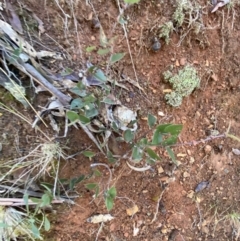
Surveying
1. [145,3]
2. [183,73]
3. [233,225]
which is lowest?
[233,225]

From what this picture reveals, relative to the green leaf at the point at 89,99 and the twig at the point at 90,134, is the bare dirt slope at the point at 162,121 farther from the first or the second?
the green leaf at the point at 89,99

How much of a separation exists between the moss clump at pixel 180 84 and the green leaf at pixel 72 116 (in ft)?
1.27

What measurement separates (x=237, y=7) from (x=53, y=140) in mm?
830

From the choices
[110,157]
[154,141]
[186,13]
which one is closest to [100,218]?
[110,157]

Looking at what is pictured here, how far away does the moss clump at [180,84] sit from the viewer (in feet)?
4.72

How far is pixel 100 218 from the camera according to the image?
1375 mm

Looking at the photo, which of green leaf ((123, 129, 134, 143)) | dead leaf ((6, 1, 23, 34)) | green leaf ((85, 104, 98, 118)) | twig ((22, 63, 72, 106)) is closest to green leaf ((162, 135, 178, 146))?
green leaf ((123, 129, 134, 143))

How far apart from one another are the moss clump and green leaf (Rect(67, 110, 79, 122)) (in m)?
0.39

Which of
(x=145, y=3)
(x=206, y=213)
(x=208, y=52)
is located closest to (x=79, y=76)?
(x=145, y=3)

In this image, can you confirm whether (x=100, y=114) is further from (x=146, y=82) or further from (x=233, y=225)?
(x=233, y=225)

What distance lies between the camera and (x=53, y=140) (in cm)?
129

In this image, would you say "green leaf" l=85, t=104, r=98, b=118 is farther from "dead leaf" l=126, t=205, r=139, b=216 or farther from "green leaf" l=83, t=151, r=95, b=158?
"dead leaf" l=126, t=205, r=139, b=216

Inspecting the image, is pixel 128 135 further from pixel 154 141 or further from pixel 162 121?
pixel 162 121

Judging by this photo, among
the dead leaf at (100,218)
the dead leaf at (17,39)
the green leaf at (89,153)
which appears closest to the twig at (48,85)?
the dead leaf at (17,39)
